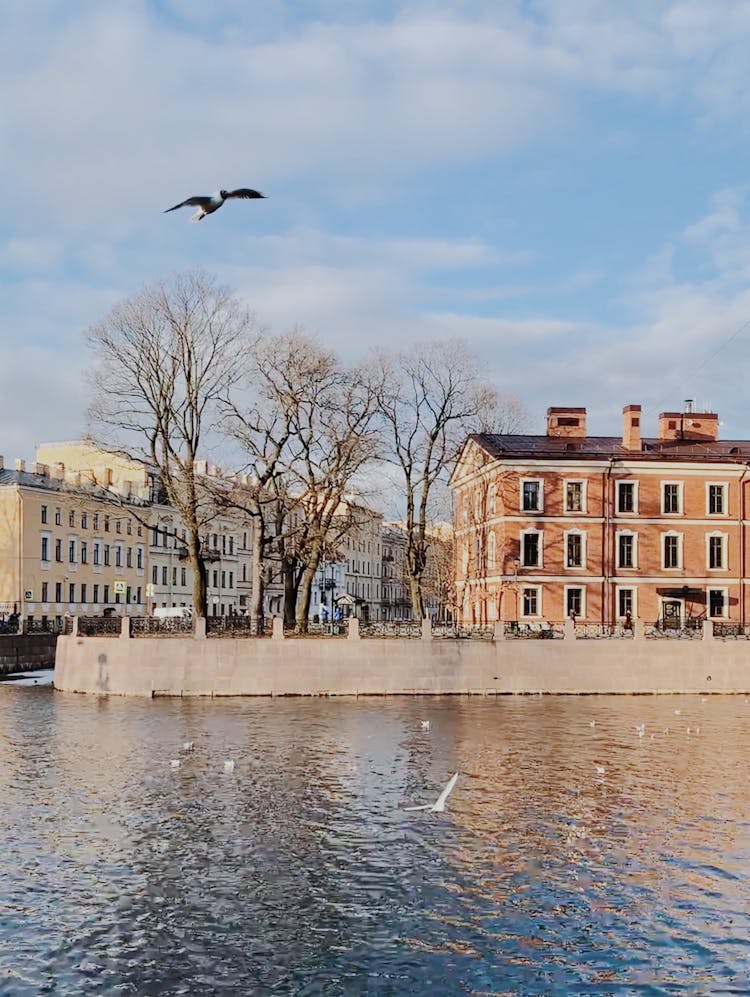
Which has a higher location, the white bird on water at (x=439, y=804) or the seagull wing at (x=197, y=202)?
the seagull wing at (x=197, y=202)

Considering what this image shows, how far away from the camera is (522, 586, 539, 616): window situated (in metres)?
66.9

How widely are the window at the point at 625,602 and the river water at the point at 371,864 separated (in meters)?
29.0

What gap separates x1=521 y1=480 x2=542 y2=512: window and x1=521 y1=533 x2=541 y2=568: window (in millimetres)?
1514

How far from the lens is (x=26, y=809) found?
994 inches

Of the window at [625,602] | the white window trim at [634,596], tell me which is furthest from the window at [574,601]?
the window at [625,602]

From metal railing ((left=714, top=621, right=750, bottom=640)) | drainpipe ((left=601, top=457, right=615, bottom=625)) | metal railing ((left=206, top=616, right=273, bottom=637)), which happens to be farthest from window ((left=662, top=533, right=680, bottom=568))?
metal railing ((left=206, top=616, right=273, bottom=637))

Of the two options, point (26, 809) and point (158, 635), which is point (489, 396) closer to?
point (158, 635)

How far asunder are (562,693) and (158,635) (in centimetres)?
1802

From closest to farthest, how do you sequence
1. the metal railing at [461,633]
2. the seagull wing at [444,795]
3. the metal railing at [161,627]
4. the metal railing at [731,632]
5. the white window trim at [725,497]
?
1. the seagull wing at [444,795]
2. the metal railing at [161,627]
3. the metal railing at [461,633]
4. the metal railing at [731,632]
5. the white window trim at [725,497]

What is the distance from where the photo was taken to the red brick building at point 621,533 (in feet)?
219

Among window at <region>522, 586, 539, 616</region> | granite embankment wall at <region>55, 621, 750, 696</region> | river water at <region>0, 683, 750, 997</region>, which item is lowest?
river water at <region>0, 683, 750, 997</region>

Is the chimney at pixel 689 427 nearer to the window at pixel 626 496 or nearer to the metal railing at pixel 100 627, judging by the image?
the window at pixel 626 496

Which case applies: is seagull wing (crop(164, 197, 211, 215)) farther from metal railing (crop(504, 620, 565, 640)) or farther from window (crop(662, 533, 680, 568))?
window (crop(662, 533, 680, 568))

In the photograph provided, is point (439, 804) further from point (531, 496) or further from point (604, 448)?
point (604, 448)
